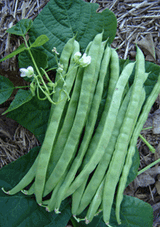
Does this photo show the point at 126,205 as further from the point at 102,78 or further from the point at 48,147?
the point at 102,78

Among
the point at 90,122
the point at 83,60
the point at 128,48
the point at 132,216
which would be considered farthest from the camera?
the point at 128,48

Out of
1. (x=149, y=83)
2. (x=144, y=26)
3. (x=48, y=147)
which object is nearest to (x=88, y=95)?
(x=48, y=147)

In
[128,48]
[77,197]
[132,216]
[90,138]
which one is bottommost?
[132,216]

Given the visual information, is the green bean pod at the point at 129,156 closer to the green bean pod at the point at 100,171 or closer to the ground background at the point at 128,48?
the green bean pod at the point at 100,171

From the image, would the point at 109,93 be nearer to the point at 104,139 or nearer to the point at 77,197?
the point at 104,139

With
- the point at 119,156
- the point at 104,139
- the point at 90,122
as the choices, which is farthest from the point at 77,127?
the point at 119,156

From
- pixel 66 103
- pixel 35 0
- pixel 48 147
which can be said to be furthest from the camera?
pixel 35 0

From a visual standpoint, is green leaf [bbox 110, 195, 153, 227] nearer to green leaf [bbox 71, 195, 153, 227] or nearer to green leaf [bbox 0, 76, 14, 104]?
green leaf [bbox 71, 195, 153, 227]
